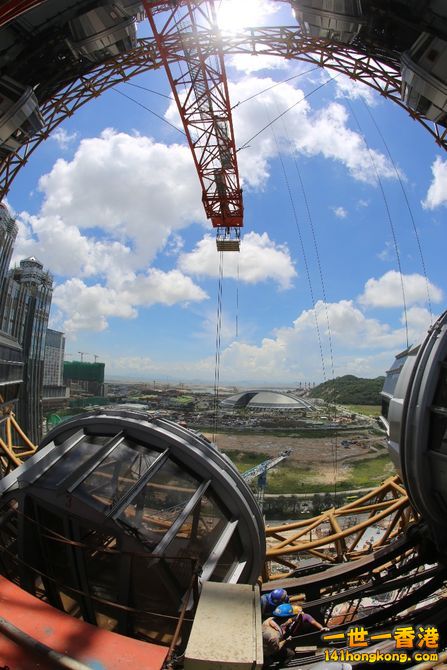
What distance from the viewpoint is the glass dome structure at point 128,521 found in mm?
6621

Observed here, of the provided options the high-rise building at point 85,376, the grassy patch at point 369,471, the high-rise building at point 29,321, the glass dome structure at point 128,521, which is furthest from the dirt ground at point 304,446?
the glass dome structure at point 128,521

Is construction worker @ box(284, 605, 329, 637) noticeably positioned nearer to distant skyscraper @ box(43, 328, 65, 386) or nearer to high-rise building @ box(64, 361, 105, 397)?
distant skyscraper @ box(43, 328, 65, 386)

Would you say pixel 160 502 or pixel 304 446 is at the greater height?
pixel 160 502

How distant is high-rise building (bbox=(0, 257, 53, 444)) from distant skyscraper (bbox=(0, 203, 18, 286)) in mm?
1360

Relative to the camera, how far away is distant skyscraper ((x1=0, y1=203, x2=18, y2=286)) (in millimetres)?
39250

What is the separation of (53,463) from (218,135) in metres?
21.1

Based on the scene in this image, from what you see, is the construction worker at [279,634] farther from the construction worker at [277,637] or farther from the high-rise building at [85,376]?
the high-rise building at [85,376]

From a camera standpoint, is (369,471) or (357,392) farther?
(357,392)

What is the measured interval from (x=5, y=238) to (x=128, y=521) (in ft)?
142

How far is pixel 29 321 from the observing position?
157 ft

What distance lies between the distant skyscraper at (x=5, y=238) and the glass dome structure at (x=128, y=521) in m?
38.4

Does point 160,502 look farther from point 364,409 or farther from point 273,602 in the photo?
point 364,409

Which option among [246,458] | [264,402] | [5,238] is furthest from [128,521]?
[264,402]

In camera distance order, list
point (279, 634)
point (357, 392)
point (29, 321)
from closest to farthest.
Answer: point (279, 634) < point (29, 321) < point (357, 392)
